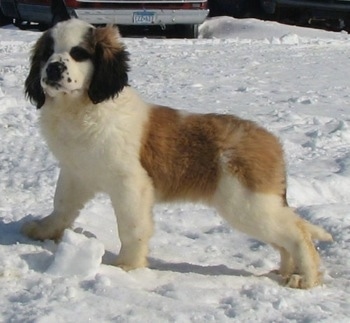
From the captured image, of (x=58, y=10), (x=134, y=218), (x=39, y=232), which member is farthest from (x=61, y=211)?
(x=58, y=10)

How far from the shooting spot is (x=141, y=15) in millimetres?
12367

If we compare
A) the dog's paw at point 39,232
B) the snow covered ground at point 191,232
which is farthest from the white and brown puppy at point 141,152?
the dog's paw at point 39,232

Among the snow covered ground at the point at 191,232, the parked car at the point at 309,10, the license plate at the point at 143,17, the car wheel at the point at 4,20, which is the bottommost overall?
the car wheel at the point at 4,20

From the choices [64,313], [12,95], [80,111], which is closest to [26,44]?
[12,95]

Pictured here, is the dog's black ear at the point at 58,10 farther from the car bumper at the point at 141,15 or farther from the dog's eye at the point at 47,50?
the dog's eye at the point at 47,50

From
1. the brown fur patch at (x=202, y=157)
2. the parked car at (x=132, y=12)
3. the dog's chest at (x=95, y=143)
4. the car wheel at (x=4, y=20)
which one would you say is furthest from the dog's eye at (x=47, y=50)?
the car wheel at (x=4, y=20)

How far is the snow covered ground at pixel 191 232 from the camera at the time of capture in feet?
12.0

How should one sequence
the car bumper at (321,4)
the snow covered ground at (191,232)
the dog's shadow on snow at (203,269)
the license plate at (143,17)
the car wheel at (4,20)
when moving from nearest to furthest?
the snow covered ground at (191,232) → the dog's shadow on snow at (203,269) → the license plate at (143,17) → the car bumper at (321,4) → the car wheel at (4,20)

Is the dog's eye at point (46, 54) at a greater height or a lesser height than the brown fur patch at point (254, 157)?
greater

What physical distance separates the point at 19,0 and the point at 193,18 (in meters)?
2.91

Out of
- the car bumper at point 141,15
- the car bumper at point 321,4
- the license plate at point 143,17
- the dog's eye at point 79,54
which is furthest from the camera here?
the car bumper at point 321,4

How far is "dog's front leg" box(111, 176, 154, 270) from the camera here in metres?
4.05

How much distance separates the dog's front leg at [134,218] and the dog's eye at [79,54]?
2.13ft

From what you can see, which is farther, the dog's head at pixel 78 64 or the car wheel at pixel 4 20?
the car wheel at pixel 4 20
